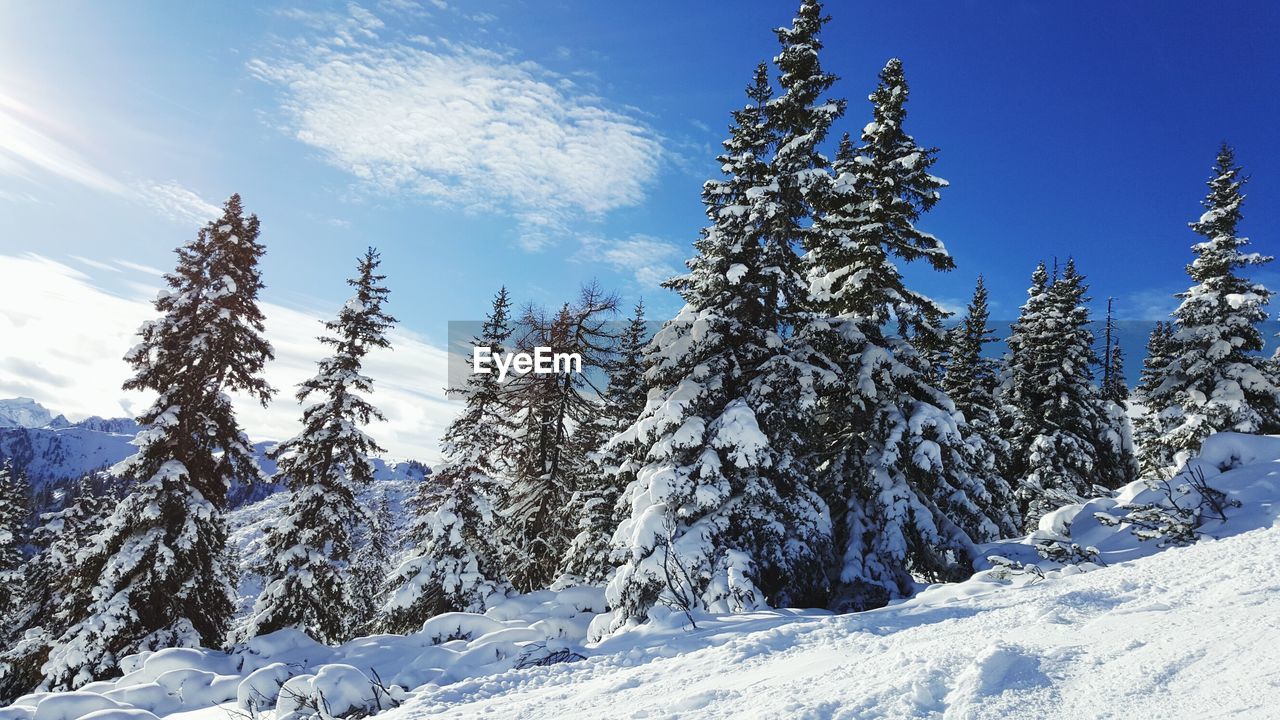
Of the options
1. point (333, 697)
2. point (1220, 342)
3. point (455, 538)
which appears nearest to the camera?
point (333, 697)

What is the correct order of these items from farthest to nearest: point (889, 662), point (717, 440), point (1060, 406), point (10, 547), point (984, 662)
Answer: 1. point (10, 547)
2. point (1060, 406)
3. point (717, 440)
4. point (889, 662)
5. point (984, 662)

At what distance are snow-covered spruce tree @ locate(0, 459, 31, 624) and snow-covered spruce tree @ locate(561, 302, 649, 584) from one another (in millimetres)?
25123

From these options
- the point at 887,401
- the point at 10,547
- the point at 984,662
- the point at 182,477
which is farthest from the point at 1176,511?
the point at 10,547

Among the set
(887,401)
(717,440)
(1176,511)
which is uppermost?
(887,401)

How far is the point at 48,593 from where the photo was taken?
76.4 feet

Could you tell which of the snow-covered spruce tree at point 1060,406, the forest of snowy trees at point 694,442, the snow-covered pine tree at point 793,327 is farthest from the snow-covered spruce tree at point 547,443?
the snow-covered spruce tree at point 1060,406

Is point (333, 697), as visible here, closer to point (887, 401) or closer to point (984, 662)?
point (984, 662)

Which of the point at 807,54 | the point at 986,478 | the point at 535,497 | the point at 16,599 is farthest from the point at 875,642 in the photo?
the point at 16,599

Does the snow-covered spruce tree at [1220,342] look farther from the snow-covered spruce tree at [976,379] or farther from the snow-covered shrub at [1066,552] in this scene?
the snow-covered shrub at [1066,552]

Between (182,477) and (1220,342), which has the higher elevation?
(1220,342)

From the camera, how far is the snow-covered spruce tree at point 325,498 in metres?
17.7

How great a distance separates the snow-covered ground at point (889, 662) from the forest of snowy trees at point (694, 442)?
3.52m

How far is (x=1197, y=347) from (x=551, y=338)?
78.9 feet

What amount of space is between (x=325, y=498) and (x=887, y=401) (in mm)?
16031
